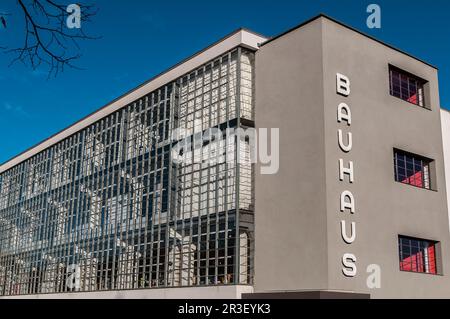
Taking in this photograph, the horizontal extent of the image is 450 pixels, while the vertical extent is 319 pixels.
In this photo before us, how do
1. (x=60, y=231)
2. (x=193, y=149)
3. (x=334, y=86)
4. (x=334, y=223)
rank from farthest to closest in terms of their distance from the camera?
(x=60, y=231) < (x=193, y=149) < (x=334, y=86) < (x=334, y=223)

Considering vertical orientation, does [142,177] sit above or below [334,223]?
above

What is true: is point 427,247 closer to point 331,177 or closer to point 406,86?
point 331,177

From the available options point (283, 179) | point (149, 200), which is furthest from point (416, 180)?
point (149, 200)

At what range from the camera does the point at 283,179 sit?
24531 mm

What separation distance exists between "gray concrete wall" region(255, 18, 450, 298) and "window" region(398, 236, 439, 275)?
398 mm

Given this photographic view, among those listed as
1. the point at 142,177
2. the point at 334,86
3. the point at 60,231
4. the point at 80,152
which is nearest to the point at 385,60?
the point at 334,86

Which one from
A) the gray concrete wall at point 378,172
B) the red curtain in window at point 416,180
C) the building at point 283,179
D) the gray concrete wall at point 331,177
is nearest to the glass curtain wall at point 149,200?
the building at point 283,179

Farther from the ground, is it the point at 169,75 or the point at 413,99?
the point at 169,75

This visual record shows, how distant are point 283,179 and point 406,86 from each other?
9.16 meters

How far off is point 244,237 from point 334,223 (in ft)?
15.5

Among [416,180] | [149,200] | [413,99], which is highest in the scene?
[413,99]

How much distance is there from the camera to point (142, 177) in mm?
32250

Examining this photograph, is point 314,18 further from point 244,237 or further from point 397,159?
point 244,237

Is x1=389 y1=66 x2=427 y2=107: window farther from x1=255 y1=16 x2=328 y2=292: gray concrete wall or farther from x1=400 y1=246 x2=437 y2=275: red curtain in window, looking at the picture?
x1=400 y1=246 x2=437 y2=275: red curtain in window
